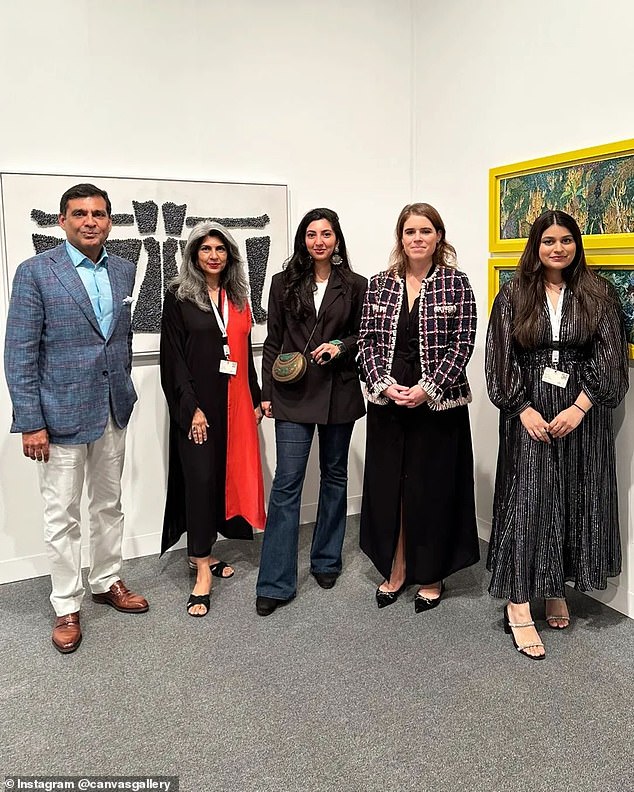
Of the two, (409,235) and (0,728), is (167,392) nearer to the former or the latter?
(409,235)

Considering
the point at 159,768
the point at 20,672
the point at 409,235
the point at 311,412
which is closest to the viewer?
the point at 159,768

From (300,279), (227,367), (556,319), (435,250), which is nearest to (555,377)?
(556,319)

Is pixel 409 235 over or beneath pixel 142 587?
over

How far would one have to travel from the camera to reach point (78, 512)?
2.98 m

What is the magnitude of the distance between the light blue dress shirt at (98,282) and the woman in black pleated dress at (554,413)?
58.0 inches

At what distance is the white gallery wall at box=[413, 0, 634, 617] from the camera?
2.99m

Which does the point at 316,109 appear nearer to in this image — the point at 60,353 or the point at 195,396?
the point at 195,396

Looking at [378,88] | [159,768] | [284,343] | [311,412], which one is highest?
[378,88]

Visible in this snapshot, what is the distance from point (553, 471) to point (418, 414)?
553 mm

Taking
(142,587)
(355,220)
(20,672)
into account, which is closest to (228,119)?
(355,220)

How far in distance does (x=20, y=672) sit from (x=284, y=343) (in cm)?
160

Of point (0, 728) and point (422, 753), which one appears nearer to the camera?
point (422, 753)

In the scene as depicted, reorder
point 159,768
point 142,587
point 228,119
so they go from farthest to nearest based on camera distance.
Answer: point 228,119
point 142,587
point 159,768

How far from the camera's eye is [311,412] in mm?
3100
